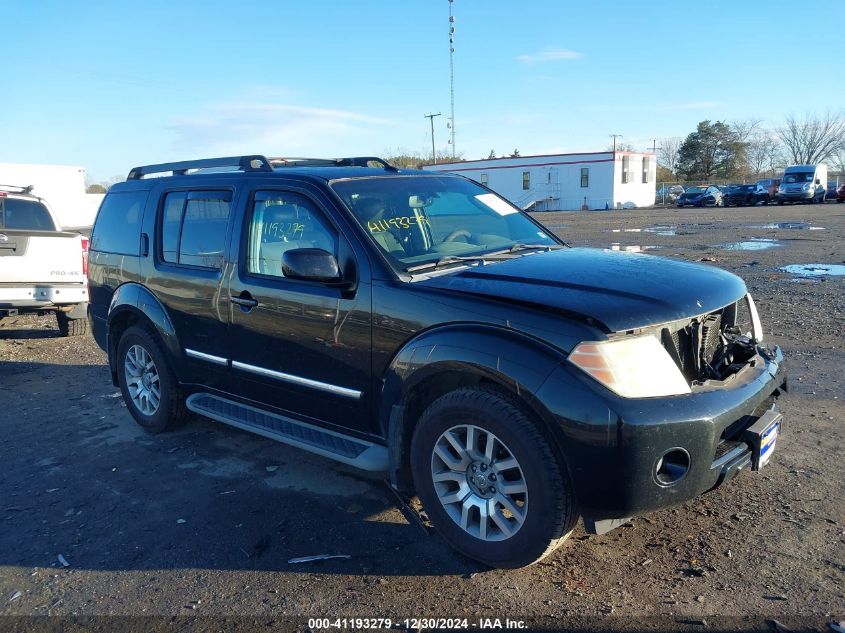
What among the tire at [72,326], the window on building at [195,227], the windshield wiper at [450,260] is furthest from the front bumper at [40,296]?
the windshield wiper at [450,260]

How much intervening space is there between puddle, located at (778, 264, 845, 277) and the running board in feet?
35.5

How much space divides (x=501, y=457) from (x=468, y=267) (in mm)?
1144

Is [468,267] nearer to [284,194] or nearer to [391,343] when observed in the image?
[391,343]

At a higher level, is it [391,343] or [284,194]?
[284,194]

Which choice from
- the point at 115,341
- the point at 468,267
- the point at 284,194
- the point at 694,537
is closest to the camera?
the point at 694,537

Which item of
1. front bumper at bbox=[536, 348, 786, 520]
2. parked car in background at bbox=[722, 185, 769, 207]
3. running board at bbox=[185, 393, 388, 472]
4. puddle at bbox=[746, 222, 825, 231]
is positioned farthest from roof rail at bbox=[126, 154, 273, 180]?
parked car in background at bbox=[722, 185, 769, 207]

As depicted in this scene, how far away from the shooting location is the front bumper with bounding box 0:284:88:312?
27.5ft

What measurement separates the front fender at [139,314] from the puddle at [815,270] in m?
11.0

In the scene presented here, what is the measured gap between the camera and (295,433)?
13.3 ft

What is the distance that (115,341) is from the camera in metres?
5.69

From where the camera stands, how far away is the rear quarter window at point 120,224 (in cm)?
542

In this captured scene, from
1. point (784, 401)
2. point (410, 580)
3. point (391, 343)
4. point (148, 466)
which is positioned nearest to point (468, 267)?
point (391, 343)

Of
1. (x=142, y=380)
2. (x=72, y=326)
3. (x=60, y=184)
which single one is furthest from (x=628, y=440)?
(x=60, y=184)

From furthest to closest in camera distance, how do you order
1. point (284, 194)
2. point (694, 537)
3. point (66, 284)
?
point (66, 284)
point (284, 194)
point (694, 537)
